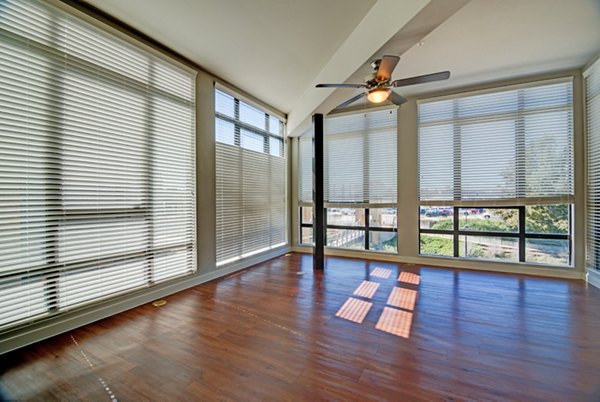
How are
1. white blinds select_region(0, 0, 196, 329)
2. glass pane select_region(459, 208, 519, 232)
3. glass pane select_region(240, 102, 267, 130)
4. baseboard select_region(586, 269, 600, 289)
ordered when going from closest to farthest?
1. white blinds select_region(0, 0, 196, 329)
2. baseboard select_region(586, 269, 600, 289)
3. glass pane select_region(459, 208, 519, 232)
4. glass pane select_region(240, 102, 267, 130)

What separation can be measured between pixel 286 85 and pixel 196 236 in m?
3.00

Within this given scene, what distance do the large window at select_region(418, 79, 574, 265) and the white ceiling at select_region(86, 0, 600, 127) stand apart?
591 mm

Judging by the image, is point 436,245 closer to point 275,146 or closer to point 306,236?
point 306,236

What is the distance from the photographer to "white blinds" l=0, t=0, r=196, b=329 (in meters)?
2.17

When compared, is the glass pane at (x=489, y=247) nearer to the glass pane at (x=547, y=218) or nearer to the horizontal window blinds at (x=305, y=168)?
the glass pane at (x=547, y=218)

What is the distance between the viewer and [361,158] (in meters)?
5.41

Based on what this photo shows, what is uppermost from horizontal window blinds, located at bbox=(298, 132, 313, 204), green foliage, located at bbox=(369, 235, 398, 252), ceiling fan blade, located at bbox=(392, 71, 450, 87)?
ceiling fan blade, located at bbox=(392, 71, 450, 87)

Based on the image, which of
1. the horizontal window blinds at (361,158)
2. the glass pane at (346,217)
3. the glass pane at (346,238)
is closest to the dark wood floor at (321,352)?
the glass pane at (346,238)

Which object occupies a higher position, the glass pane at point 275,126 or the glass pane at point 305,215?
the glass pane at point 275,126

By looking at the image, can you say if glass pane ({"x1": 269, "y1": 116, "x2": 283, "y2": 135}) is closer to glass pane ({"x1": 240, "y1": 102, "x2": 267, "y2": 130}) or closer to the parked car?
glass pane ({"x1": 240, "y1": 102, "x2": 267, "y2": 130})

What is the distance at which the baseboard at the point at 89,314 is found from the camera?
7.16 ft

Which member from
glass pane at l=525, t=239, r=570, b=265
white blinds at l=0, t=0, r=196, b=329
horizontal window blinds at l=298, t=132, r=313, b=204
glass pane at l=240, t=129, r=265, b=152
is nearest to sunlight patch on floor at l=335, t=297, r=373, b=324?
white blinds at l=0, t=0, r=196, b=329

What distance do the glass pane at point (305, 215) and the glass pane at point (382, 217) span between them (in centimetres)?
150

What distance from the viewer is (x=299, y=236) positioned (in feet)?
20.4
